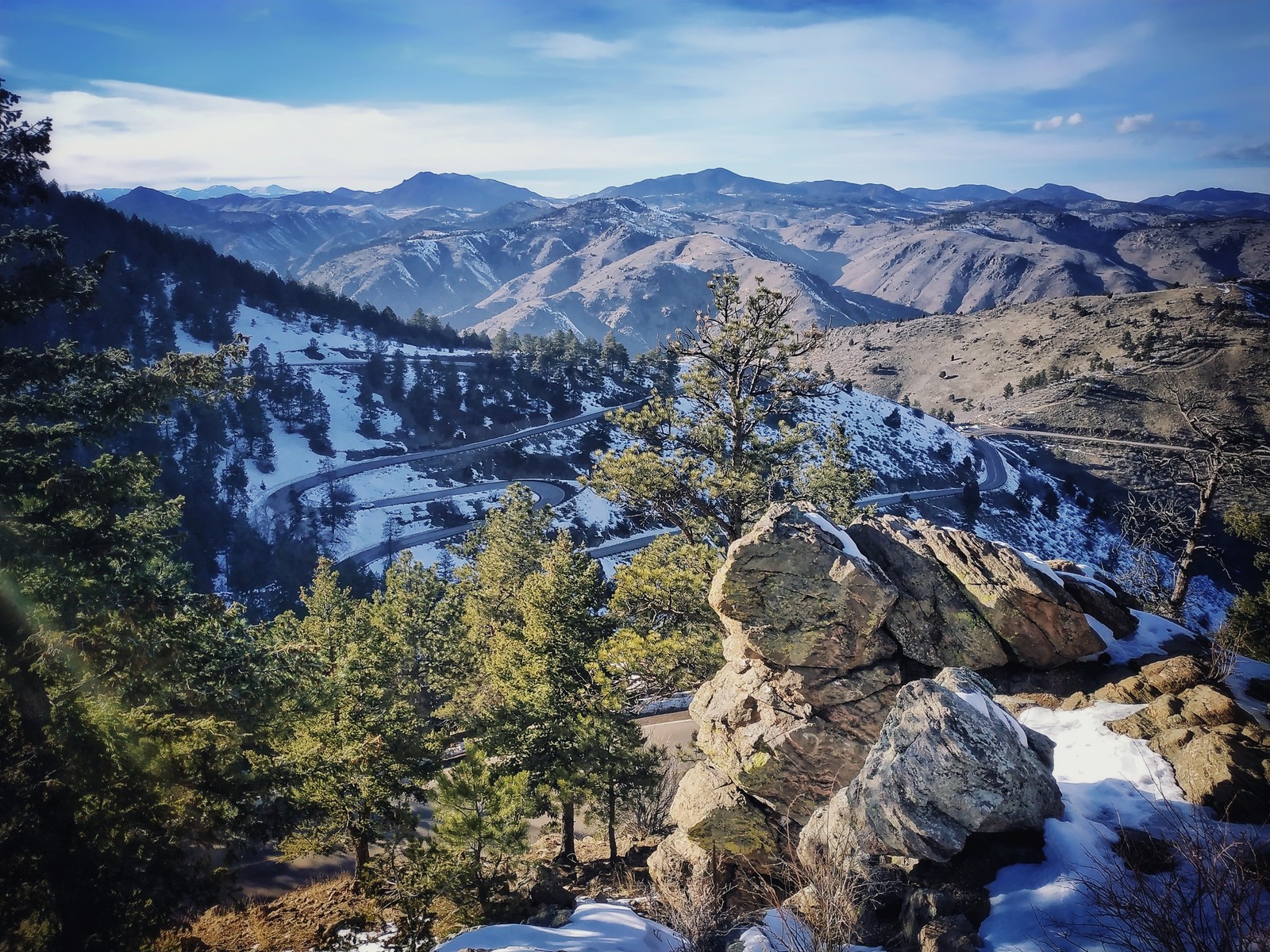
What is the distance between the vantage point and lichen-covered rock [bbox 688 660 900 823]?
1088 cm

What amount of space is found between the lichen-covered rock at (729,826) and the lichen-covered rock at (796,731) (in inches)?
12.3

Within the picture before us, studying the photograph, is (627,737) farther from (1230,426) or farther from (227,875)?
(1230,426)

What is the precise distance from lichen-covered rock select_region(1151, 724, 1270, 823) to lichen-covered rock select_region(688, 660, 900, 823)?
3.98m

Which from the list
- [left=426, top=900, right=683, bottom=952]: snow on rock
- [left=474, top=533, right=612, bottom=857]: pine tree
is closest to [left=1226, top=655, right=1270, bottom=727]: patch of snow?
[left=426, top=900, right=683, bottom=952]: snow on rock

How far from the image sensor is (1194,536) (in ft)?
59.7

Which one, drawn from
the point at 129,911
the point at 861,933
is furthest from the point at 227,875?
the point at 861,933

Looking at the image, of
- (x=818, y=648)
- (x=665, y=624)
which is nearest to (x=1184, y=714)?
(x=818, y=648)

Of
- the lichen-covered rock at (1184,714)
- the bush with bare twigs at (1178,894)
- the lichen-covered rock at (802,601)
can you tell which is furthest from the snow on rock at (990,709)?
the lichen-covered rock at (802,601)

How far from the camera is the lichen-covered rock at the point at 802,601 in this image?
36.9ft

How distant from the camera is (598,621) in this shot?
1734cm

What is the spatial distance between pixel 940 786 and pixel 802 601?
393 centimetres

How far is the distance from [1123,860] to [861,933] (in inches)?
119

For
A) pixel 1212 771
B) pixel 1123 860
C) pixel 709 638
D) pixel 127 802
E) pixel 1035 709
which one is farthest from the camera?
pixel 709 638

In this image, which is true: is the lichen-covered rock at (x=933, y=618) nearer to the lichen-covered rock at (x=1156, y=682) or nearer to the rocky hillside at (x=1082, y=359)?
the lichen-covered rock at (x=1156, y=682)
